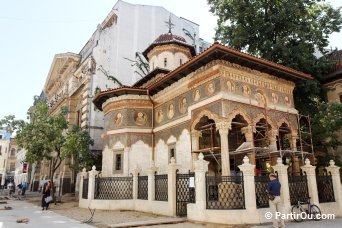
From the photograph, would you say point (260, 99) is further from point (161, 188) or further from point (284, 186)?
point (161, 188)

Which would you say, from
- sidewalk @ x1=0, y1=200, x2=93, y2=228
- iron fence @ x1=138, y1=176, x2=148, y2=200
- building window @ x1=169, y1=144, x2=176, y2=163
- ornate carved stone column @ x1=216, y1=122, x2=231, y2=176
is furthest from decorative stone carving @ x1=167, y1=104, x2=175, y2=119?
sidewalk @ x1=0, y1=200, x2=93, y2=228

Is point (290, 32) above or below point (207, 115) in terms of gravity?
above

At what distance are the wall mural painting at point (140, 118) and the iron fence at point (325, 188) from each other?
993 centimetres

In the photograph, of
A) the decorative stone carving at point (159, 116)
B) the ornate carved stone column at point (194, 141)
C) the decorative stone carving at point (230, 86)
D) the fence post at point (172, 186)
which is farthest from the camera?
the decorative stone carving at point (159, 116)

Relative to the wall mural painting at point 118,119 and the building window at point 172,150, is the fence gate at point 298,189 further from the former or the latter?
the wall mural painting at point 118,119

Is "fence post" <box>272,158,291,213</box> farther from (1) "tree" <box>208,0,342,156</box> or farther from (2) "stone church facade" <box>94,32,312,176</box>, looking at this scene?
(1) "tree" <box>208,0,342,156</box>

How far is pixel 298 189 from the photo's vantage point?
11.4 meters

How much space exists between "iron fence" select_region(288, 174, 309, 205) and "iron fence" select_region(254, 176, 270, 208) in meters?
1.49

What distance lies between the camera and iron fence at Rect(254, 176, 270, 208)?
9938 millimetres

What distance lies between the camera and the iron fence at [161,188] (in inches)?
496

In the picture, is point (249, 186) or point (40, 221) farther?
point (40, 221)

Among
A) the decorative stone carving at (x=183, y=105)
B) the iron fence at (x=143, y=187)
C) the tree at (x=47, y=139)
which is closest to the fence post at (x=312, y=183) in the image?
the decorative stone carving at (x=183, y=105)

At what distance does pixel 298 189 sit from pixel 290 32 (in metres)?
A: 12.3

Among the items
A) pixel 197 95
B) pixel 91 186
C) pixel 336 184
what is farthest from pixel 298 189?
pixel 91 186
